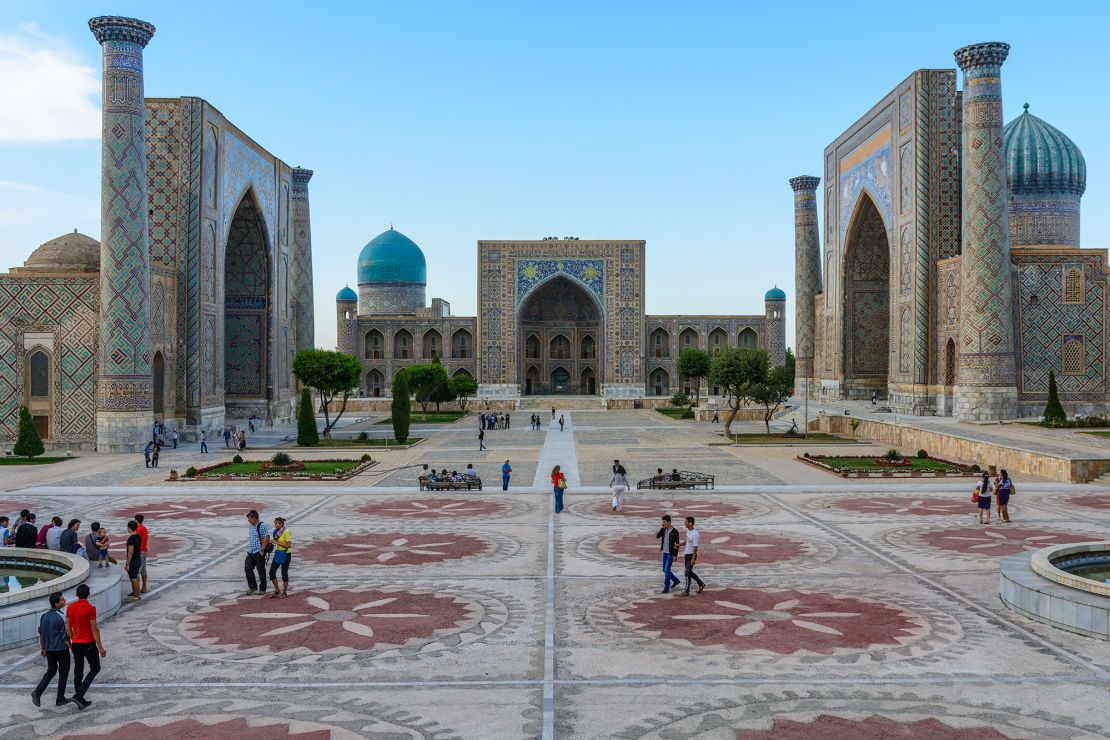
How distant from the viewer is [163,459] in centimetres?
2539

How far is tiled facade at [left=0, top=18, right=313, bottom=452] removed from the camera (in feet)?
85.7

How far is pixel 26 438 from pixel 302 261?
19495mm

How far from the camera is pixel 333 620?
9.20m

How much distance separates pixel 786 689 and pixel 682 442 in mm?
23192

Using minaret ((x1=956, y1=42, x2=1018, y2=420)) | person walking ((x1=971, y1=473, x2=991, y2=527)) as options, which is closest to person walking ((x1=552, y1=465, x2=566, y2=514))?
person walking ((x1=971, y1=473, x2=991, y2=527))

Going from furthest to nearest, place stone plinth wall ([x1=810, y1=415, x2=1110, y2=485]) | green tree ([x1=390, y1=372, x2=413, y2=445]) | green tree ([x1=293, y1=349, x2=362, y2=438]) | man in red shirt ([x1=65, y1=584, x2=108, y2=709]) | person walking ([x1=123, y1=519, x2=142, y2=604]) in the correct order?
green tree ([x1=293, y1=349, x2=362, y2=438]) < green tree ([x1=390, y1=372, x2=413, y2=445]) < stone plinth wall ([x1=810, y1=415, x2=1110, y2=485]) < person walking ([x1=123, y1=519, x2=142, y2=604]) < man in red shirt ([x1=65, y1=584, x2=108, y2=709])

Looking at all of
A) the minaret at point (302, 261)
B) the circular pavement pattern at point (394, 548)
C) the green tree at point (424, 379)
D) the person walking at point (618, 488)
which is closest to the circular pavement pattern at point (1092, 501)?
the person walking at point (618, 488)

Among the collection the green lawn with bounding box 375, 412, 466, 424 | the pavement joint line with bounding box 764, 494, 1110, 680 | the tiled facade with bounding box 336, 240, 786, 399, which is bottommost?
the pavement joint line with bounding box 764, 494, 1110, 680

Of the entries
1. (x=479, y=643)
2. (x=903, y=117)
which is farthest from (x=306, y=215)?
(x=479, y=643)

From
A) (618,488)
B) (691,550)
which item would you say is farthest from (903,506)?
(691,550)

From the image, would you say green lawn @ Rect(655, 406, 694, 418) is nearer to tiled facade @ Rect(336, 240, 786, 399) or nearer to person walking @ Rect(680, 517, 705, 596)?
tiled facade @ Rect(336, 240, 786, 399)

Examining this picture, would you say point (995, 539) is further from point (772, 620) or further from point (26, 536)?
point (26, 536)

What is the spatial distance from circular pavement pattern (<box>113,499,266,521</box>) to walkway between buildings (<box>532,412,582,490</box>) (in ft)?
19.8

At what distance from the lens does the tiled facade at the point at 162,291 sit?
2611 cm
